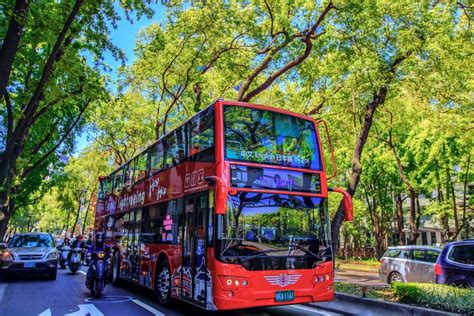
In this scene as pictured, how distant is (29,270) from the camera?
46.5 feet

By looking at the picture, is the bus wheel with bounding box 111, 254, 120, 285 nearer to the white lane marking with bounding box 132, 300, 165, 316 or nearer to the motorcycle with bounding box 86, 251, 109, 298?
the motorcycle with bounding box 86, 251, 109, 298

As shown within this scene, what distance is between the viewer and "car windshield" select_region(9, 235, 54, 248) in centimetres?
1560

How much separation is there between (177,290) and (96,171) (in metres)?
33.0

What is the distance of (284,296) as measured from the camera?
7.39 meters

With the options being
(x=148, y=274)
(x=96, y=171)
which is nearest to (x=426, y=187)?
(x=148, y=274)

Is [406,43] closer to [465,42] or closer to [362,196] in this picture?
[465,42]

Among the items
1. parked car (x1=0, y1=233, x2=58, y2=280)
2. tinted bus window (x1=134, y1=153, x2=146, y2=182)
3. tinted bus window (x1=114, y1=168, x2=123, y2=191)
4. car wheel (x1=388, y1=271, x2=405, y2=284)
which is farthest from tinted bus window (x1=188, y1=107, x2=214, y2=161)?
car wheel (x1=388, y1=271, x2=405, y2=284)

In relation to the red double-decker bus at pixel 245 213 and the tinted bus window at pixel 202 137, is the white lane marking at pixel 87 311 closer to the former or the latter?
the red double-decker bus at pixel 245 213

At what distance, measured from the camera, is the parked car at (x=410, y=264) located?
14.6 metres

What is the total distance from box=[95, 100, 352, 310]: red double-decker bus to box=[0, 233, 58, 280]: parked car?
22.0 ft

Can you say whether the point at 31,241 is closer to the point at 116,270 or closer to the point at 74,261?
the point at 74,261

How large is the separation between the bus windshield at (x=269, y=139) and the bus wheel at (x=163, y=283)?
3.73 m

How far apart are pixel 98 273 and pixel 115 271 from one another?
3.91 m

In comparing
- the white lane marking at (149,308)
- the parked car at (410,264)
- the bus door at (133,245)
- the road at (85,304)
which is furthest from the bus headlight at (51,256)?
the parked car at (410,264)
